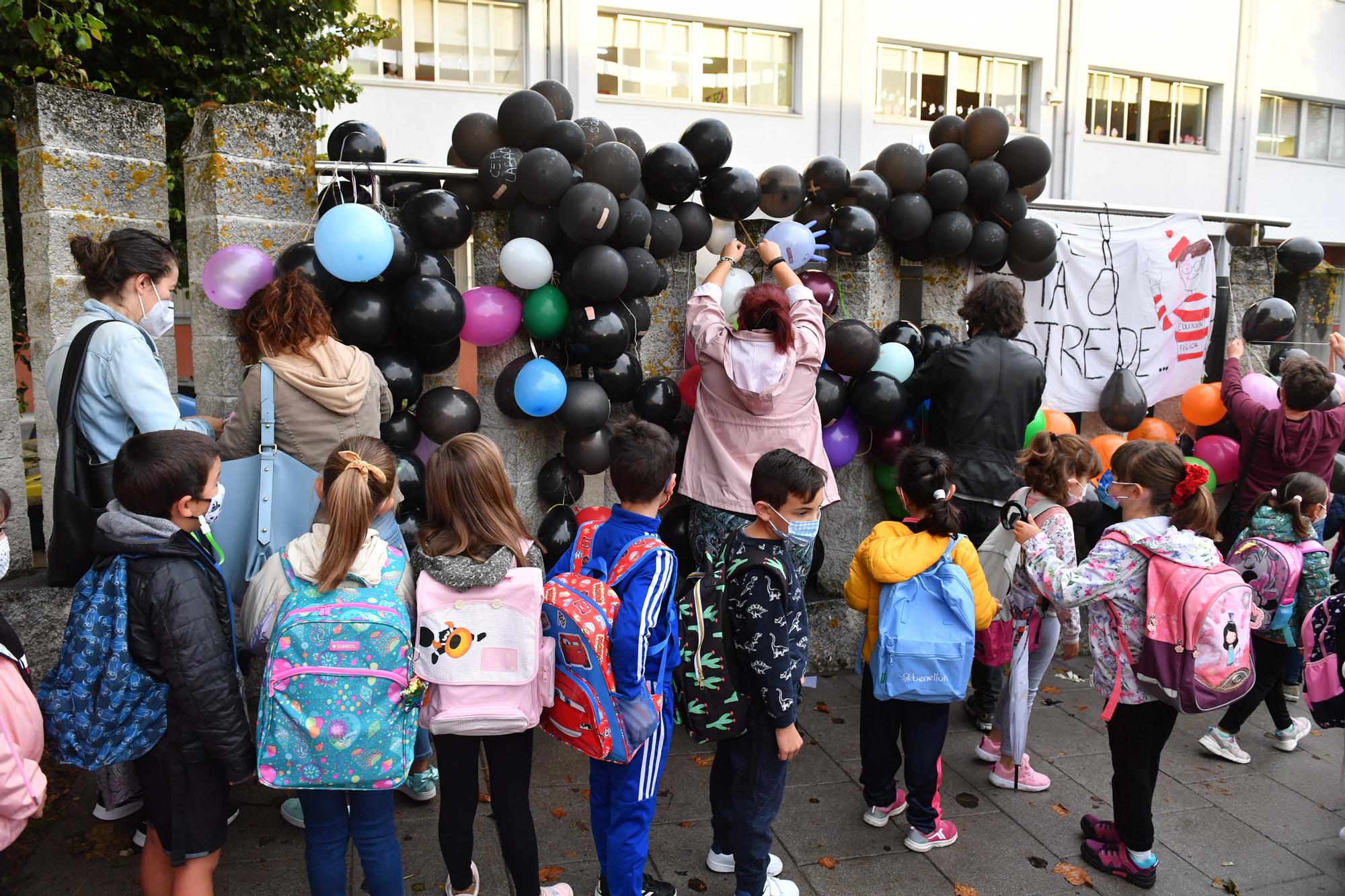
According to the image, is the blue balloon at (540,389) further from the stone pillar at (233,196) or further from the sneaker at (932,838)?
the sneaker at (932,838)

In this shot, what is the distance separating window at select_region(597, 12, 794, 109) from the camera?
53.7 ft

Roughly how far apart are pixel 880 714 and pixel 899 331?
7.50 ft

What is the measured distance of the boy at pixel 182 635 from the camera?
246 centimetres

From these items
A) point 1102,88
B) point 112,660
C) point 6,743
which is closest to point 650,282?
point 112,660

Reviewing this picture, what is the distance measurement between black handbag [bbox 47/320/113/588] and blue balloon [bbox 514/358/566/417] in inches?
65.5

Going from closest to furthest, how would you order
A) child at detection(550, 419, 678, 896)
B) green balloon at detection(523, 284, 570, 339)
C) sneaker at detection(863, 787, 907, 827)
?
child at detection(550, 419, 678, 896) < sneaker at detection(863, 787, 907, 827) < green balloon at detection(523, 284, 570, 339)

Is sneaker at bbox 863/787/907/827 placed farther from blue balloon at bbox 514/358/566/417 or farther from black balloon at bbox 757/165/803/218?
black balloon at bbox 757/165/803/218

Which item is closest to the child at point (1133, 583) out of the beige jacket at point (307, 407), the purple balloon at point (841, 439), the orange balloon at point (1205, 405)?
the purple balloon at point (841, 439)

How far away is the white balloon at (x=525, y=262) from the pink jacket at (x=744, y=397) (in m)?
0.70

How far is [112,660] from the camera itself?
2438mm

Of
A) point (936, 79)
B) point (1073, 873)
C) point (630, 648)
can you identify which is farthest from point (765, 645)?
point (936, 79)

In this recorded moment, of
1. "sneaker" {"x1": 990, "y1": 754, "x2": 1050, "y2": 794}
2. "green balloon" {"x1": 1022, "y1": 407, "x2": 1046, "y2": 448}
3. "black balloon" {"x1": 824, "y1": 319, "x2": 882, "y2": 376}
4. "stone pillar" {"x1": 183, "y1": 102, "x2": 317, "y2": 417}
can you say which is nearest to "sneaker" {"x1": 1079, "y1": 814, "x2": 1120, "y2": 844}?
"sneaker" {"x1": 990, "y1": 754, "x2": 1050, "y2": 794}

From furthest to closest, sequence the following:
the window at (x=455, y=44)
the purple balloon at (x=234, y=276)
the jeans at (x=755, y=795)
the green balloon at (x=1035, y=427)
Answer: the window at (x=455, y=44), the green balloon at (x=1035, y=427), the purple balloon at (x=234, y=276), the jeans at (x=755, y=795)

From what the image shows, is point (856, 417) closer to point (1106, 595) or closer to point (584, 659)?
point (1106, 595)
